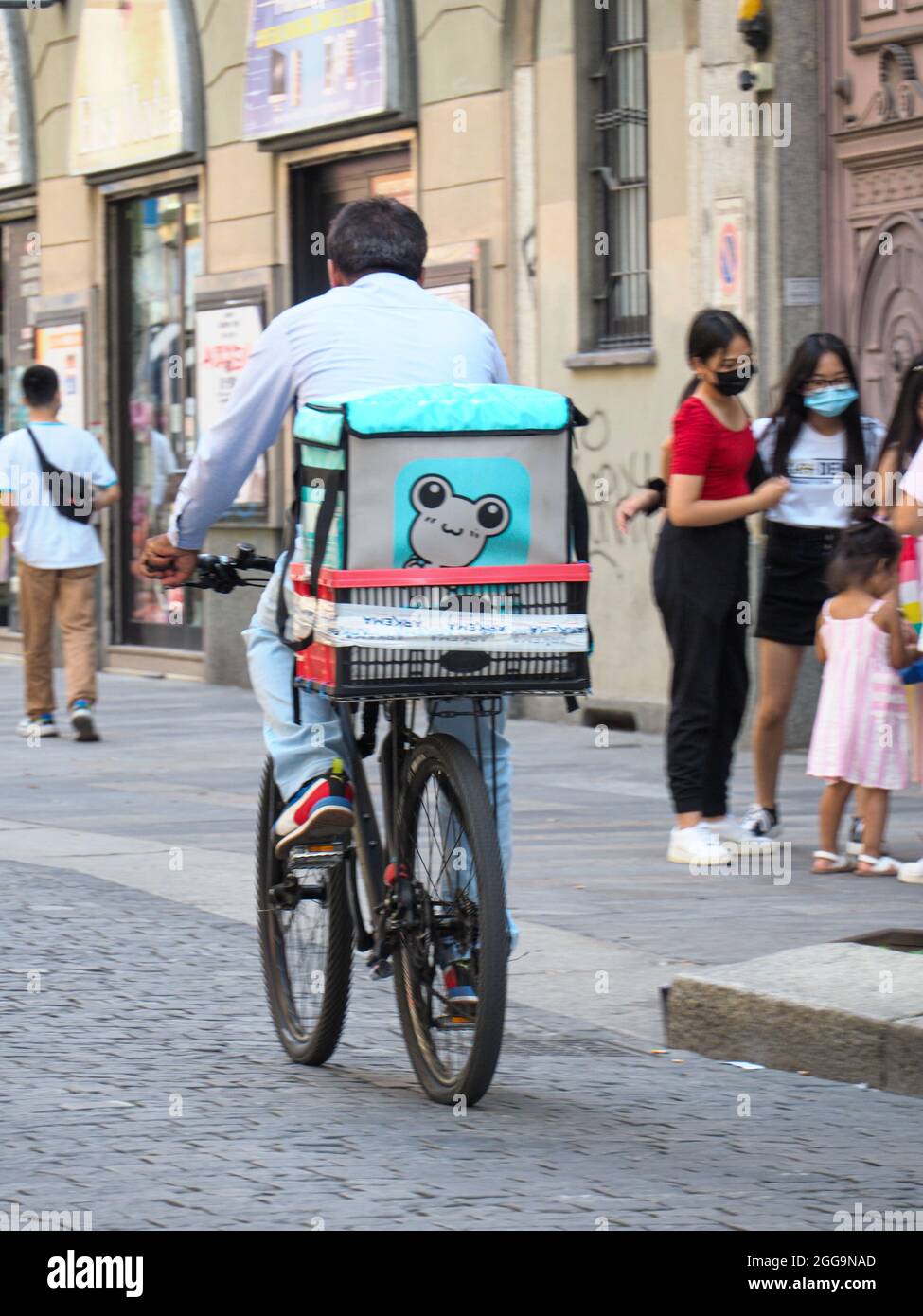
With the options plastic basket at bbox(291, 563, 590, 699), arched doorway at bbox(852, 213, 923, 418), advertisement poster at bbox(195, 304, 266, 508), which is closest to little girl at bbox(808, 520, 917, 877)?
plastic basket at bbox(291, 563, 590, 699)

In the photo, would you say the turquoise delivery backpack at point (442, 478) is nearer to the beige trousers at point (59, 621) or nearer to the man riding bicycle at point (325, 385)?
the man riding bicycle at point (325, 385)

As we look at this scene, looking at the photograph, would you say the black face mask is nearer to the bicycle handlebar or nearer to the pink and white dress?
the pink and white dress

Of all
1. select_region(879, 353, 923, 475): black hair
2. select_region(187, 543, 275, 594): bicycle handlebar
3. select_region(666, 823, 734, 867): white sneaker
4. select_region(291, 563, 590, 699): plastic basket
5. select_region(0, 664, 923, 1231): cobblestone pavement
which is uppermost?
select_region(879, 353, 923, 475): black hair

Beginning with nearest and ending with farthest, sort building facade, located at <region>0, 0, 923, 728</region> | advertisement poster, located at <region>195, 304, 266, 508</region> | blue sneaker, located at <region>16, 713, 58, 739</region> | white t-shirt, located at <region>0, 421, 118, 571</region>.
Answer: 1. building facade, located at <region>0, 0, 923, 728</region>
2. white t-shirt, located at <region>0, 421, 118, 571</region>
3. blue sneaker, located at <region>16, 713, 58, 739</region>
4. advertisement poster, located at <region>195, 304, 266, 508</region>

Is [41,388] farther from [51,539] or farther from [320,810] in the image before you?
[320,810]

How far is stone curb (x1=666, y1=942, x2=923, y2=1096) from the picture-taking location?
546 centimetres

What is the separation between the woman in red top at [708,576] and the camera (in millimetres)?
8086

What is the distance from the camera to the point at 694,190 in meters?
12.3

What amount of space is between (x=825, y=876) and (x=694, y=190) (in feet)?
16.9

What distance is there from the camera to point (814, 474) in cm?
854

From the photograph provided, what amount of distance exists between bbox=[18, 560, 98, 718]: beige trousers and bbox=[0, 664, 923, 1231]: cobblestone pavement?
11.8 feet

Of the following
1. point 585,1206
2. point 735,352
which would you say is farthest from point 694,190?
point 585,1206

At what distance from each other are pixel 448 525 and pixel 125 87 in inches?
523

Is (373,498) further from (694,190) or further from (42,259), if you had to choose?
(42,259)
